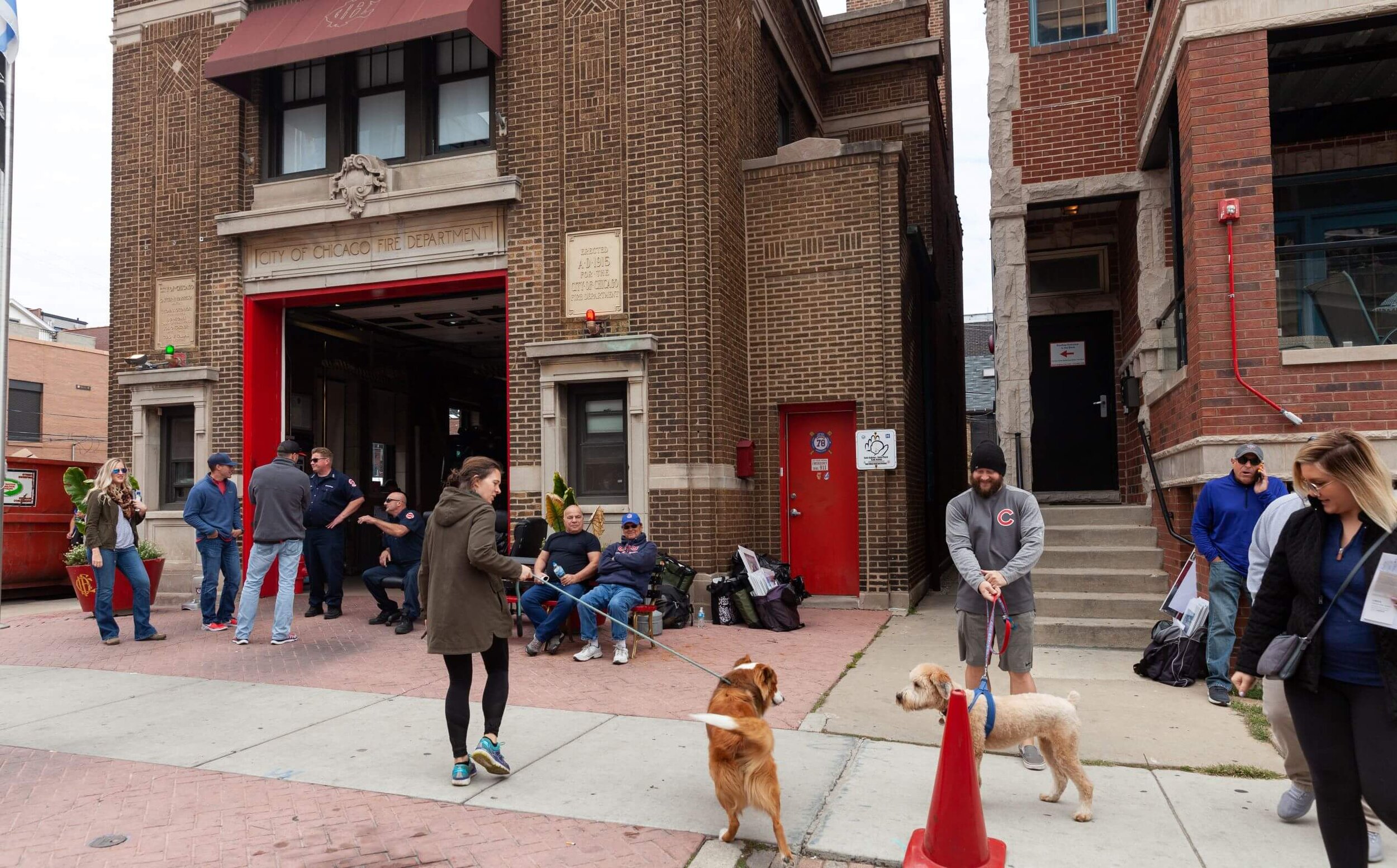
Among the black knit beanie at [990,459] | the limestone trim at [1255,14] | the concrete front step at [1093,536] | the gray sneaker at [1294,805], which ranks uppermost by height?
the limestone trim at [1255,14]

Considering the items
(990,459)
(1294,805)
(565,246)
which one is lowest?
(1294,805)

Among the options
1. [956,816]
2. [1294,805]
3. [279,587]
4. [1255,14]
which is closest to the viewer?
[956,816]

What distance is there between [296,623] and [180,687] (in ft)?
9.28

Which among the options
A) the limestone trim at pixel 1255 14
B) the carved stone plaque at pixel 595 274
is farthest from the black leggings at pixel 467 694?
the limestone trim at pixel 1255 14

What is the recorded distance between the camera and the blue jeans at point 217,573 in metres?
10.0

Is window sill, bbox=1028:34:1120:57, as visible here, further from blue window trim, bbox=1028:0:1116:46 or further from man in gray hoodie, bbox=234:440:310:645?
man in gray hoodie, bbox=234:440:310:645

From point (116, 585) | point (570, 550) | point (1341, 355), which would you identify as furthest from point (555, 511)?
point (1341, 355)

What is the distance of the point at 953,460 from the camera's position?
18625mm

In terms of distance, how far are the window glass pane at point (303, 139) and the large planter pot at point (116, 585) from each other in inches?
220

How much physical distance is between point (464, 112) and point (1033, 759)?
10.3m

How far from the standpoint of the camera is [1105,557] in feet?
31.0

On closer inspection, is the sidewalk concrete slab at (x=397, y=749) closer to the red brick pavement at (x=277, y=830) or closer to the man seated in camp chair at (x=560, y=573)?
the red brick pavement at (x=277, y=830)

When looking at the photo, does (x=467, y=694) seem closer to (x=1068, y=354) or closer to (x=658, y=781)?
(x=658, y=781)

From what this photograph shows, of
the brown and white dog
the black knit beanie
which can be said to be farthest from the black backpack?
the brown and white dog
